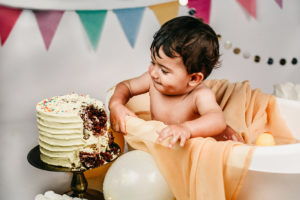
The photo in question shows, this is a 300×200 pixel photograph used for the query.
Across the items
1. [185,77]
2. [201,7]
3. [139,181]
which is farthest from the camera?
[201,7]

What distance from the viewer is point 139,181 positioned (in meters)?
1.00

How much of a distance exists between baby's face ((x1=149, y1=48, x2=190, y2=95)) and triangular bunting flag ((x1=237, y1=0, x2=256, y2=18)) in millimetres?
983

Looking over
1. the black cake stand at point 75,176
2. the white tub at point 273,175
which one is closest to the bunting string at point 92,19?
the black cake stand at point 75,176

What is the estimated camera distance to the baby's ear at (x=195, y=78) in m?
1.12

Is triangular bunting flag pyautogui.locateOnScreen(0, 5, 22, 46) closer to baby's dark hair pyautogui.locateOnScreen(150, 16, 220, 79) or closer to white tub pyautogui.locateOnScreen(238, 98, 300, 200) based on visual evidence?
baby's dark hair pyautogui.locateOnScreen(150, 16, 220, 79)

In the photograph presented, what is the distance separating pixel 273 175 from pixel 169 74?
1.41 feet

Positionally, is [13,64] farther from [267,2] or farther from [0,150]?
[267,2]

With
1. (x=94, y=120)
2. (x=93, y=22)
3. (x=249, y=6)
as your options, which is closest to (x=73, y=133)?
(x=94, y=120)

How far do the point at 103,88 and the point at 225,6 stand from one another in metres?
0.80

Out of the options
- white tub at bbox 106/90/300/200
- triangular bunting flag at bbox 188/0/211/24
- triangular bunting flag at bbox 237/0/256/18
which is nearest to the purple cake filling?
white tub at bbox 106/90/300/200

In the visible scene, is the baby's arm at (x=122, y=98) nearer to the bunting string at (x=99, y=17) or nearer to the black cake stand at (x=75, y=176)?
the black cake stand at (x=75, y=176)

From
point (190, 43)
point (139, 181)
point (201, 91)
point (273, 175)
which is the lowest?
point (139, 181)

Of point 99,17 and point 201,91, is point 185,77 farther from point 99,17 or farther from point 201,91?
point 99,17

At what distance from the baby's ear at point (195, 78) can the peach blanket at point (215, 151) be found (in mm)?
204
